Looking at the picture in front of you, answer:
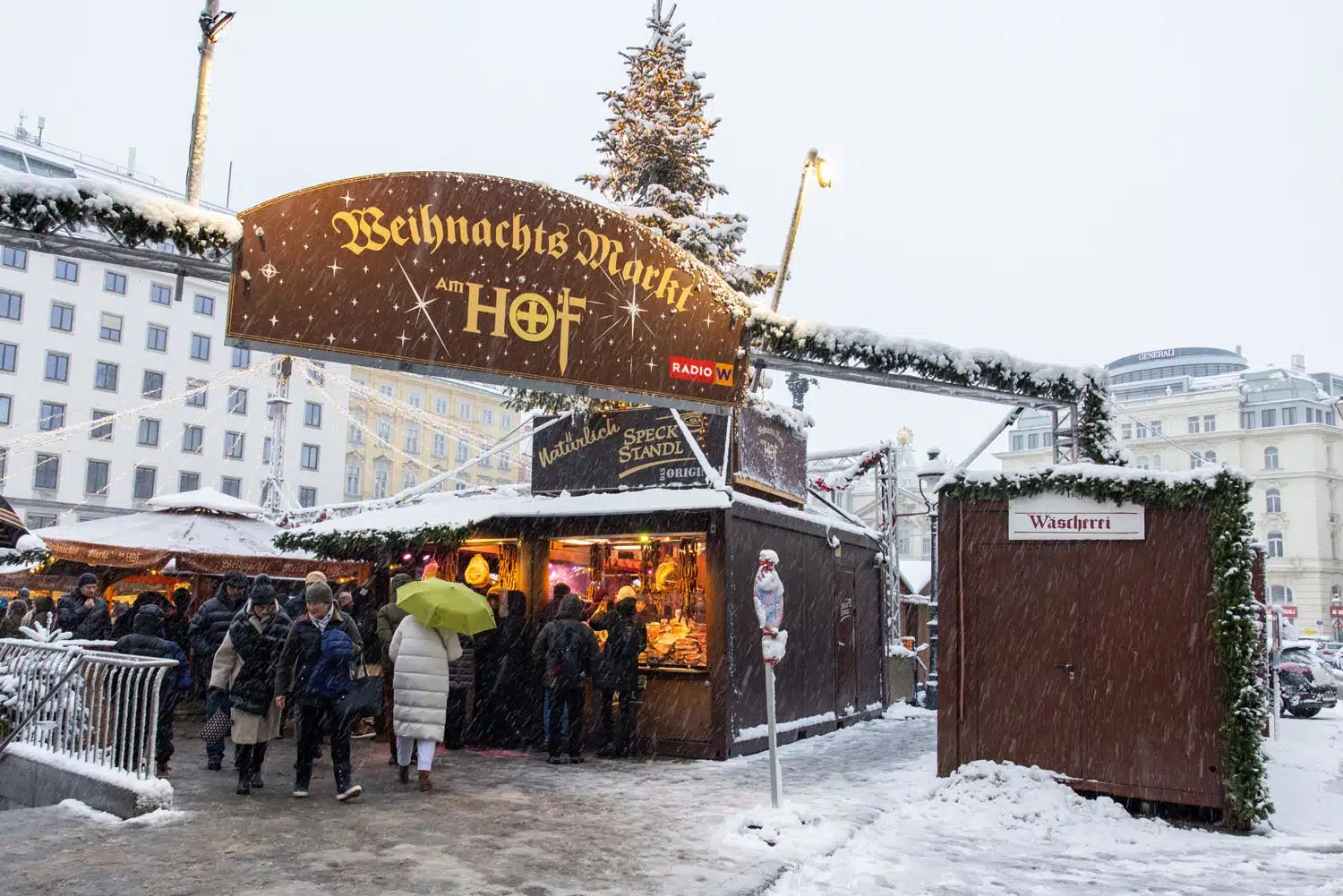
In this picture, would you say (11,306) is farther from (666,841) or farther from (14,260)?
(666,841)

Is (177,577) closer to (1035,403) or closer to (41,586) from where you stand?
(41,586)

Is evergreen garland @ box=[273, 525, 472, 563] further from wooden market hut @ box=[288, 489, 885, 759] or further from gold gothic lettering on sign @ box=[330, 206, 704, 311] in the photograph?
gold gothic lettering on sign @ box=[330, 206, 704, 311]

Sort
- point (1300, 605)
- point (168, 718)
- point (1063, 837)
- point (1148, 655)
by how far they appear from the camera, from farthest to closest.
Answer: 1. point (1300, 605)
2. point (168, 718)
3. point (1148, 655)
4. point (1063, 837)

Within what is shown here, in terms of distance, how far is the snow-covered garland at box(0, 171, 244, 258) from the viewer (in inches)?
240

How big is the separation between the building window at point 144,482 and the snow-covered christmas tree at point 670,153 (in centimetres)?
4578

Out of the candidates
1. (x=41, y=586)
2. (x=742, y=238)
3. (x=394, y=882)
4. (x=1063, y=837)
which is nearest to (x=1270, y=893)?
(x=1063, y=837)

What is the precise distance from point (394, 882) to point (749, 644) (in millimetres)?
6508

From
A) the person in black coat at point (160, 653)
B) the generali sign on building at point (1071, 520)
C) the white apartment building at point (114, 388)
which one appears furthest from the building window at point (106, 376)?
the generali sign on building at point (1071, 520)

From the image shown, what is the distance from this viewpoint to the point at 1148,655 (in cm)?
876

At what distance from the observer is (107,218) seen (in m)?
6.30

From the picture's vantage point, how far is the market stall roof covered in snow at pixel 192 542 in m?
13.3

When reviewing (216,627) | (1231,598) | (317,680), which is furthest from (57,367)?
(1231,598)

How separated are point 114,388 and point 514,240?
2129 inches

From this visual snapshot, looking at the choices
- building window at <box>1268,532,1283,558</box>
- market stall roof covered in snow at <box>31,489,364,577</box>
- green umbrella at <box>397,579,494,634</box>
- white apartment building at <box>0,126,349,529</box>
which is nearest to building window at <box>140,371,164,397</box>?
white apartment building at <box>0,126,349,529</box>
